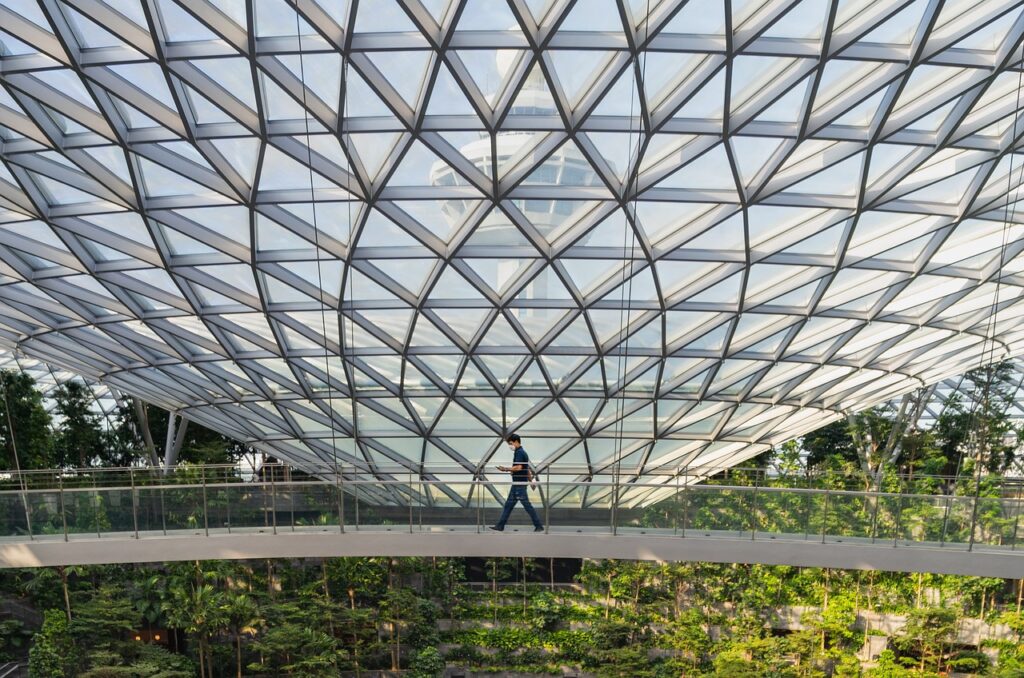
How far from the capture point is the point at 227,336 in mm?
29500

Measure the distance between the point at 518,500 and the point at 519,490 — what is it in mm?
476

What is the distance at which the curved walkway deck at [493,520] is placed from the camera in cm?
2186

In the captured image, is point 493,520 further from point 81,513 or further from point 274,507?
point 81,513

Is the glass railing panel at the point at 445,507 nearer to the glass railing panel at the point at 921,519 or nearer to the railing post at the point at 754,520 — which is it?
the railing post at the point at 754,520

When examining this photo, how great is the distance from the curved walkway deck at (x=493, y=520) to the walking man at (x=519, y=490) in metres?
0.32

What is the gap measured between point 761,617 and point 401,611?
17237 millimetres

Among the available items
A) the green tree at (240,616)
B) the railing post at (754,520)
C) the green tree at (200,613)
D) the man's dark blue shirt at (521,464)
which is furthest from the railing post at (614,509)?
the green tree at (200,613)

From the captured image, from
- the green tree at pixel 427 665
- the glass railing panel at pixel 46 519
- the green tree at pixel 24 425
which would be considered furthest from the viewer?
the green tree at pixel 24 425

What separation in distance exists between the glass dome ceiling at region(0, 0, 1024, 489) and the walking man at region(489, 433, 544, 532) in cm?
592

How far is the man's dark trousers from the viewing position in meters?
21.7

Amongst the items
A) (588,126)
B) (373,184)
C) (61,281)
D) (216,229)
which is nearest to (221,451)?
(61,281)

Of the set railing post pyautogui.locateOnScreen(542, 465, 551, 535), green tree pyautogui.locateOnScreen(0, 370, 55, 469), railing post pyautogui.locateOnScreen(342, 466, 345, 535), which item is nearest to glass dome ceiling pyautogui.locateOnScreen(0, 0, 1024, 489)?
railing post pyautogui.locateOnScreen(342, 466, 345, 535)

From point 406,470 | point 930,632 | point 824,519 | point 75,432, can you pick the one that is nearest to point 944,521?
point 824,519

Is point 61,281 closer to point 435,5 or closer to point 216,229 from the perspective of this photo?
point 216,229
